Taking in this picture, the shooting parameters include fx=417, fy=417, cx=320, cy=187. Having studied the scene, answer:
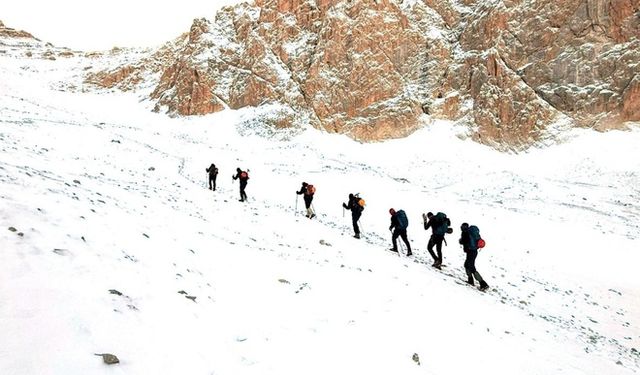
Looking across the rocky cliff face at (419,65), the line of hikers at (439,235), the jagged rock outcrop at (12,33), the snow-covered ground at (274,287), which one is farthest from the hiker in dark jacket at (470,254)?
the jagged rock outcrop at (12,33)

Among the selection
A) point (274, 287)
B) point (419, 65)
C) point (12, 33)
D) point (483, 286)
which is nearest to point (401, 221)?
point (483, 286)

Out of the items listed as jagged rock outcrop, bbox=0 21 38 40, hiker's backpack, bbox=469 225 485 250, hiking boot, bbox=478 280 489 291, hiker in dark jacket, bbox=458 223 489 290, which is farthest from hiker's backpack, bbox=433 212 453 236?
jagged rock outcrop, bbox=0 21 38 40

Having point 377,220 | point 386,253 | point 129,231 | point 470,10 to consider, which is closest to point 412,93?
point 470,10

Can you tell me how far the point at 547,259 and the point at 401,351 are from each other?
1770cm

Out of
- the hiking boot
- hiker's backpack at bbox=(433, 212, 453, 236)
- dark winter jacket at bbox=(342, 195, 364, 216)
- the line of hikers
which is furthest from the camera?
dark winter jacket at bbox=(342, 195, 364, 216)

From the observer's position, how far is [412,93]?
242 ft

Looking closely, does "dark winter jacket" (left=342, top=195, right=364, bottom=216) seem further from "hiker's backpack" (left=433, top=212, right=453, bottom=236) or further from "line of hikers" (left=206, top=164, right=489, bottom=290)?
"hiker's backpack" (left=433, top=212, right=453, bottom=236)

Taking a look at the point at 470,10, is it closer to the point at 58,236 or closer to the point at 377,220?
the point at 377,220

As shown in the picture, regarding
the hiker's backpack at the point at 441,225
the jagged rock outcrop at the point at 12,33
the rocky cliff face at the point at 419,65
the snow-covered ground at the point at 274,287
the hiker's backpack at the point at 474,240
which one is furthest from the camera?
the jagged rock outcrop at the point at 12,33

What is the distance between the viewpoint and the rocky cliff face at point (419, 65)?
65.6 meters

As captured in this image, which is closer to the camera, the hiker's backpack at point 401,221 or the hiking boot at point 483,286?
the hiking boot at point 483,286

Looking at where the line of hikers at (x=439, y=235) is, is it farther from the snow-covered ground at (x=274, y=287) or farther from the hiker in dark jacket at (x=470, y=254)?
the snow-covered ground at (x=274, y=287)

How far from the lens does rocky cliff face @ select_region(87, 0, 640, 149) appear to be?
65562 millimetres

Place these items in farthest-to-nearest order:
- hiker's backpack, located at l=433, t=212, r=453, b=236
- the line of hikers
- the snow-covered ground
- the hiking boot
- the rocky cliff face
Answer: the rocky cliff face, hiker's backpack, located at l=433, t=212, r=453, b=236, the line of hikers, the hiking boot, the snow-covered ground
